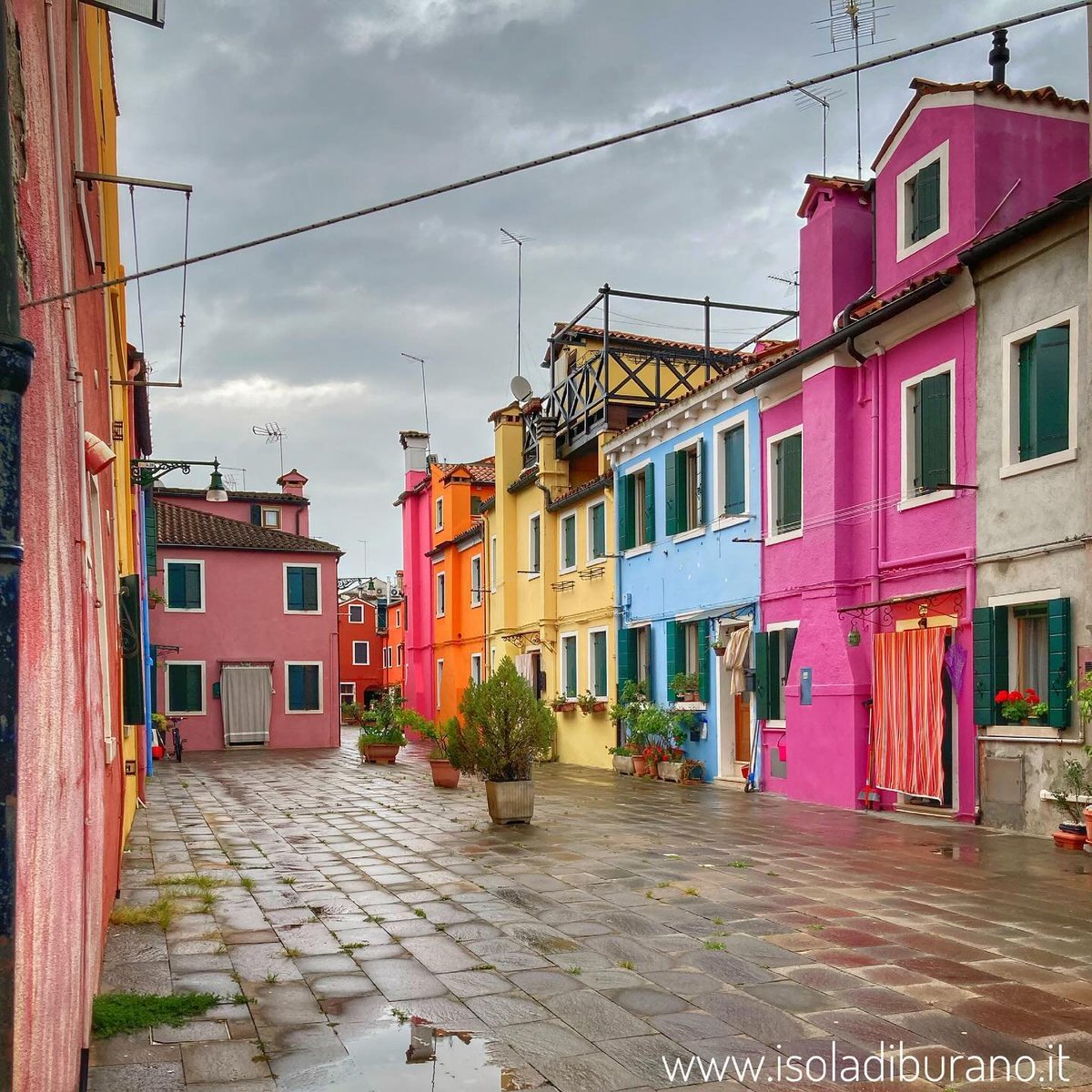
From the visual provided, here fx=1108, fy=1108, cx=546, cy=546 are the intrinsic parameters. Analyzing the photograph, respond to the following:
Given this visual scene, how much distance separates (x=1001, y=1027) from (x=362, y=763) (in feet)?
65.9

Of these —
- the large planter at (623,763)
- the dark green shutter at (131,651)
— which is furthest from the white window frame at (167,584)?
the dark green shutter at (131,651)

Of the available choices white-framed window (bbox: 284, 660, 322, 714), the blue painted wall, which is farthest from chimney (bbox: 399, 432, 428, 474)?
the blue painted wall

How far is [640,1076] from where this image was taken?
429 cm

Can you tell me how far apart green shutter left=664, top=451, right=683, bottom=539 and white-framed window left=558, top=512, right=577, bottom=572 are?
16.8 ft

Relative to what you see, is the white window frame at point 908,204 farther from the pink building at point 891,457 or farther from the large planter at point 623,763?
the large planter at point 623,763

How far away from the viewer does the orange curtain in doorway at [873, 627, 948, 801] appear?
41.1 ft

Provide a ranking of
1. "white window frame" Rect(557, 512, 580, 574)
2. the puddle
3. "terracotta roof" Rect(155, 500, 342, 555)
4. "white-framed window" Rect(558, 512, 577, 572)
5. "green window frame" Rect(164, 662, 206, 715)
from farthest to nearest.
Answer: "terracotta roof" Rect(155, 500, 342, 555) → "green window frame" Rect(164, 662, 206, 715) → "white-framed window" Rect(558, 512, 577, 572) → "white window frame" Rect(557, 512, 580, 574) → the puddle

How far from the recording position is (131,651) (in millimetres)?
9008

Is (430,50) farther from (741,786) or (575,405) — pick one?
(575,405)

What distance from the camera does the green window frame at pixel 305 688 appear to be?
32.4m

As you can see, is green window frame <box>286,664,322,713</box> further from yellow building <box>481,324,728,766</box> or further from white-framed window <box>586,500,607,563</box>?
white-framed window <box>586,500,607,563</box>

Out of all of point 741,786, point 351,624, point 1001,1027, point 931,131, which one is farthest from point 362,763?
point 351,624

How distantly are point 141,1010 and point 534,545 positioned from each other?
73.8 feet

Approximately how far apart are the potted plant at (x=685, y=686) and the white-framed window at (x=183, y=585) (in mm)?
17348
